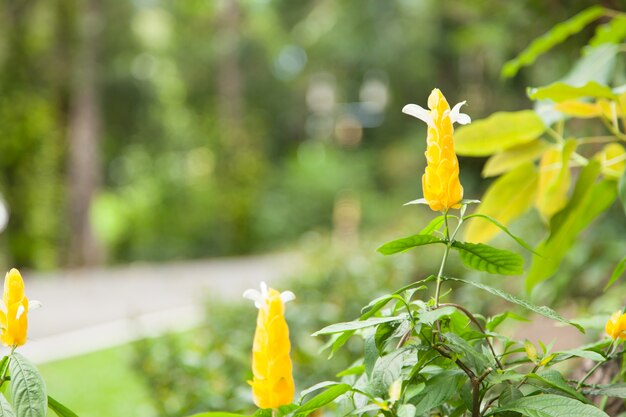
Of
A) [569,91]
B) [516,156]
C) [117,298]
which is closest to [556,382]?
[569,91]

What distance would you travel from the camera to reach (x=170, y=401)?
2105 millimetres

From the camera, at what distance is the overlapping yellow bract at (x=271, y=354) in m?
0.60

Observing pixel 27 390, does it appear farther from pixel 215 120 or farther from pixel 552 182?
pixel 215 120

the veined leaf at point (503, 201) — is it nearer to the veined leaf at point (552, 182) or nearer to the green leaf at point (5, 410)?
the veined leaf at point (552, 182)

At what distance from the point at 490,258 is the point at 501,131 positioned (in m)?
0.62

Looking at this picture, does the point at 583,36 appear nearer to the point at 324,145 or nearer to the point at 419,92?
the point at 419,92

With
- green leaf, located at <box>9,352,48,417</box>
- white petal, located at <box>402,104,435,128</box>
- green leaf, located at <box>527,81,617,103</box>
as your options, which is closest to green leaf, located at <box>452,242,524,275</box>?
white petal, located at <box>402,104,435,128</box>

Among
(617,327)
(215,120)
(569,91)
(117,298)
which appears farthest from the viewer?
(215,120)

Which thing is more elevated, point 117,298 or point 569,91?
point 569,91

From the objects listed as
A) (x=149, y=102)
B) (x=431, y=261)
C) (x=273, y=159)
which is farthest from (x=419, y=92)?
(x=431, y=261)

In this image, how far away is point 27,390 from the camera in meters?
0.58

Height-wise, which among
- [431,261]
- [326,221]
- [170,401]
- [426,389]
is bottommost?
[326,221]

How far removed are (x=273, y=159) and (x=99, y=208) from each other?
166 inches

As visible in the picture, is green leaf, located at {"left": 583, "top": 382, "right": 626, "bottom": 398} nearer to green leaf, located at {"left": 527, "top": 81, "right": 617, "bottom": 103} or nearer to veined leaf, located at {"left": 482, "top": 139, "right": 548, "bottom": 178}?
green leaf, located at {"left": 527, "top": 81, "right": 617, "bottom": 103}
